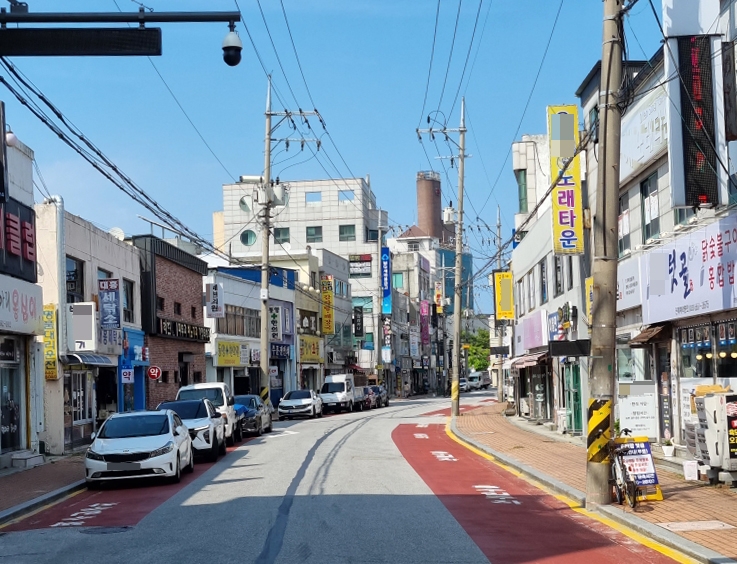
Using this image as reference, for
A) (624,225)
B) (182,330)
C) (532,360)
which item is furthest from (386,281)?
(624,225)

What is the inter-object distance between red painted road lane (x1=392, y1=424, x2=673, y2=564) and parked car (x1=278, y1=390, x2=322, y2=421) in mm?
27278

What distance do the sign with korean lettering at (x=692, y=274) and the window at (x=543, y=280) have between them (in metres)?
14.8

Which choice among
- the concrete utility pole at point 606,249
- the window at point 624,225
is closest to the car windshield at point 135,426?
the concrete utility pole at point 606,249

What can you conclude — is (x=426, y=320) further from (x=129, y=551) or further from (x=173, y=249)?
(x=129, y=551)

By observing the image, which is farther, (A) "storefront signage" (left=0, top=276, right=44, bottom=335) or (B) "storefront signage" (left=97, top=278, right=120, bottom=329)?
(B) "storefront signage" (left=97, top=278, right=120, bottom=329)

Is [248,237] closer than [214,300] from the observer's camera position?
No

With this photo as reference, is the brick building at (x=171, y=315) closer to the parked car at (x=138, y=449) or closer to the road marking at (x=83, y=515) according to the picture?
the parked car at (x=138, y=449)

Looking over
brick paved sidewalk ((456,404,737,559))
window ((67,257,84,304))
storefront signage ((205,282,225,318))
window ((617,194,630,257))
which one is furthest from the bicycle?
storefront signage ((205,282,225,318))

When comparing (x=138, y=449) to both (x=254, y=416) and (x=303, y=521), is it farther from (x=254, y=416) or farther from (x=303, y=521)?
(x=254, y=416)

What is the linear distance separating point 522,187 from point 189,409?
25.5 metres

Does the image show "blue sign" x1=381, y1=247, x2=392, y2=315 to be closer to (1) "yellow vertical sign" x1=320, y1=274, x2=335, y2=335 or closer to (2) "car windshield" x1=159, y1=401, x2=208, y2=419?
(1) "yellow vertical sign" x1=320, y1=274, x2=335, y2=335

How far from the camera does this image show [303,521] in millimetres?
12867

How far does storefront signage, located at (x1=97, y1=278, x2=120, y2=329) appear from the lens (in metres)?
31.2

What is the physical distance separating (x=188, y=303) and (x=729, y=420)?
1327 inches
